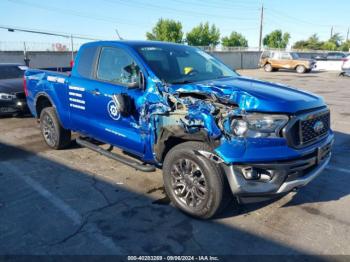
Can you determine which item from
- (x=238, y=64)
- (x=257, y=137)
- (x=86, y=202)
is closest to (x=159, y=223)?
(x=86, y=202)

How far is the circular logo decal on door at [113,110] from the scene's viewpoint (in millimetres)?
4547

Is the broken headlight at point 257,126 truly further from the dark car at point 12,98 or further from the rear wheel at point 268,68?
the rear wheel at point 268,68

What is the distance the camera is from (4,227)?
12.1ft

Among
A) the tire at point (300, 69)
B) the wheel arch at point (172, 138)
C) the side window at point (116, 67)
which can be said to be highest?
the side window at point (116, 67)

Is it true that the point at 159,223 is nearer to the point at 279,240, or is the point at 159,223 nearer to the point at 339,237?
the point at 279,240

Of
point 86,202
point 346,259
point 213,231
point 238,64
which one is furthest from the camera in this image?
point 238,64

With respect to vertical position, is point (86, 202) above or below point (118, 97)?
below

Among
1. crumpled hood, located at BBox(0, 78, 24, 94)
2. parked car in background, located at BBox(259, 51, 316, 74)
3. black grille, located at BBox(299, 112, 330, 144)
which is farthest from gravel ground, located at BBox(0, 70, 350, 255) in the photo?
parked car in background, located at BBox(259, 51, 316, 74)

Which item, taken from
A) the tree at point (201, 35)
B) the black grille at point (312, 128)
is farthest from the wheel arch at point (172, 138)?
the tree at point (201, 35)

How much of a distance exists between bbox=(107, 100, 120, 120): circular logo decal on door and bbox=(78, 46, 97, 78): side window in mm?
785

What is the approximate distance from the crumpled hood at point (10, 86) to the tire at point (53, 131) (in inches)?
134

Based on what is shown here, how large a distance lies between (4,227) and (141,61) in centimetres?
243

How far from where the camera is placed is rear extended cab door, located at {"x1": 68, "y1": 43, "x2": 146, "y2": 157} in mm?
4441

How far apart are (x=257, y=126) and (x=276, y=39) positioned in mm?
109431
